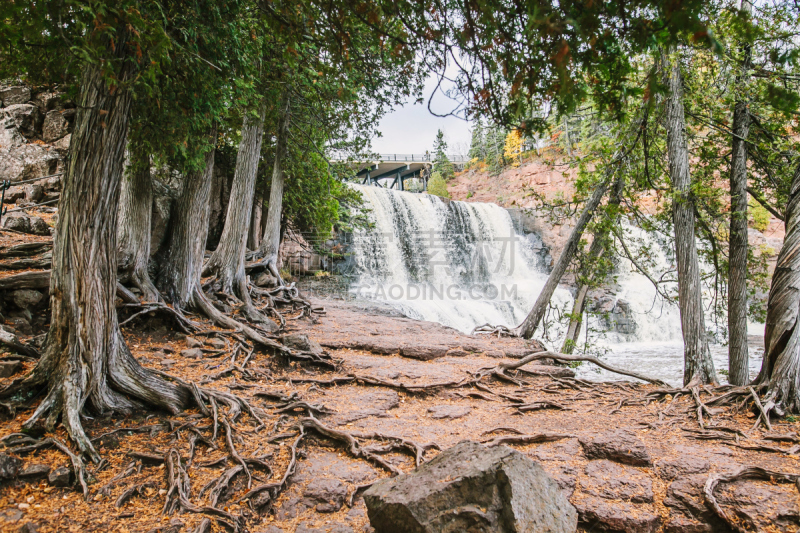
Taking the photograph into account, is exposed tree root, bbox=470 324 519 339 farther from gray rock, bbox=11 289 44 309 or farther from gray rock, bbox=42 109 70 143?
gray rock, bbox=42 109 70 143

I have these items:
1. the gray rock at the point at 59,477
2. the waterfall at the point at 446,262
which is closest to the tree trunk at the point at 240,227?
the gray rock at the point at 59,477

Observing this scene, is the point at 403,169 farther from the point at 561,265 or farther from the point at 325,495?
the point at 325,495

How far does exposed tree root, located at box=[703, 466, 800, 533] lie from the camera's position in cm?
244

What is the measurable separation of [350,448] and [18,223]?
714 centimetres

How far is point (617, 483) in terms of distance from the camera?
9.25 feet

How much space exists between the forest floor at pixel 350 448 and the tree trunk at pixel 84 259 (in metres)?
0.25

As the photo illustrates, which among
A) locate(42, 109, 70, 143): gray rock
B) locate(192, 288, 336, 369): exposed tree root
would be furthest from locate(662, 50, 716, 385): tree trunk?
locate(42, 109, 70, 143): gray rock

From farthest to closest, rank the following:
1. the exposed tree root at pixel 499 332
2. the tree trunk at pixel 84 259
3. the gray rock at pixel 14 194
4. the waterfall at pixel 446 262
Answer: the waterfall at pixel 446 262 → the exposed tree root at pixel 499 332 → the gray rock at pixel 14 194 → the tree trunk at pixel 84 259

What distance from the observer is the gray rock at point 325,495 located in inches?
106

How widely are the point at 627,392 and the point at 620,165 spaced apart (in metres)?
3.44

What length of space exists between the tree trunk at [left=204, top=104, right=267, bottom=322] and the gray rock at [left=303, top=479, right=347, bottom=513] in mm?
5076

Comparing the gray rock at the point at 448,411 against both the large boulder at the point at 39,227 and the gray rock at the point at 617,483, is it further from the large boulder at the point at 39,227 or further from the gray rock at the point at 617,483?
the large boulder at the point at 39,227

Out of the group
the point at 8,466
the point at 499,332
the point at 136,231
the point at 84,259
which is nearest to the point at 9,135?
the point at 136,231

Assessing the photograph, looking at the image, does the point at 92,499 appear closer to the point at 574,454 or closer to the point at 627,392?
the point at 574,454
